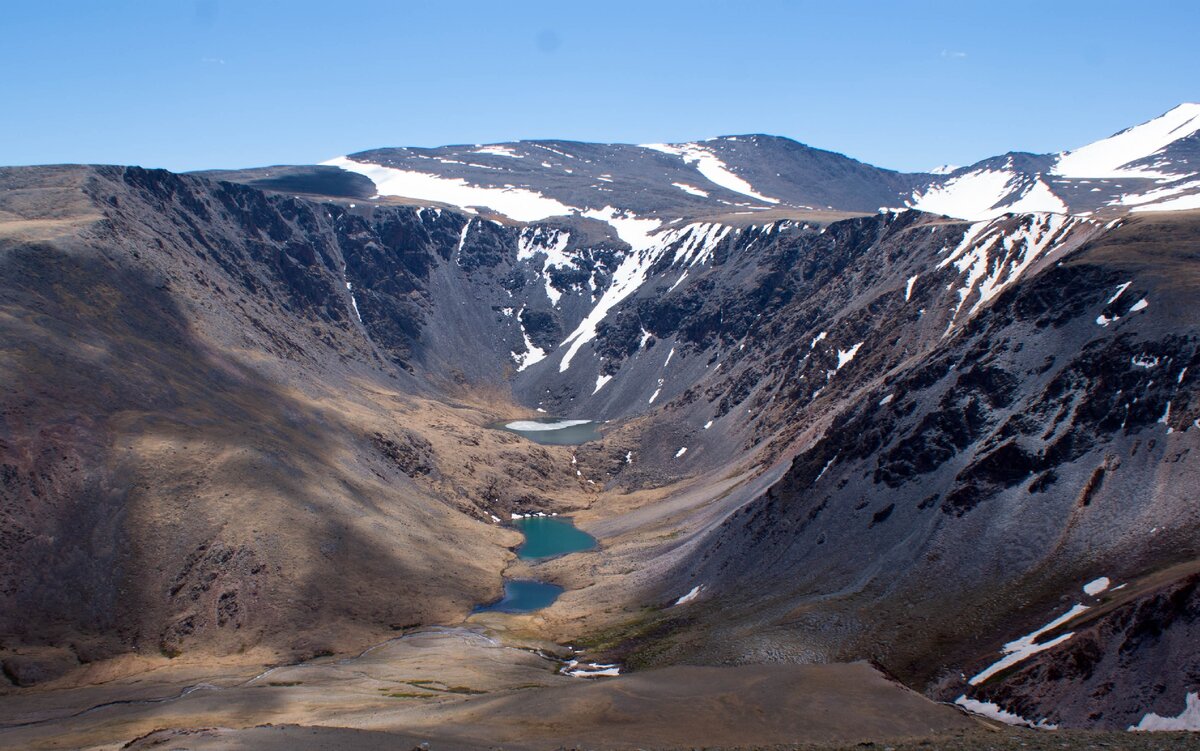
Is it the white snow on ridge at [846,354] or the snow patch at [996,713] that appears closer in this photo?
the snow patch at [996,713]

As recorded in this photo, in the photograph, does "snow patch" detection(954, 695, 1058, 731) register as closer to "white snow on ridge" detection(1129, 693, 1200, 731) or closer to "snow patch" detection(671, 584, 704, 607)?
"white snow on ridge" detection(1129, 693, 1200, 731)

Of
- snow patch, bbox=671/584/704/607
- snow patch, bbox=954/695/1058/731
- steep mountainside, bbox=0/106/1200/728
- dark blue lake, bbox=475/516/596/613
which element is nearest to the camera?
snow patch, bbox=954/695/1058/731

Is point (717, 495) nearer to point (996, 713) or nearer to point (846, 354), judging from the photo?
point (846, 354)

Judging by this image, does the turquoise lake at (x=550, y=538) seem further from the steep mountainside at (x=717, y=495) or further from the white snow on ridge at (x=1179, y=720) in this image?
the white snow on ridge at (x=1179, y=720)

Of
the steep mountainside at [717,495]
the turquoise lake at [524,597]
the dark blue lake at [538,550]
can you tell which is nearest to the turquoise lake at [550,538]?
the dark blue lake at [538,550]

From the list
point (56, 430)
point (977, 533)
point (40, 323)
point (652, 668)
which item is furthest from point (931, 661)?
point (40, 323)

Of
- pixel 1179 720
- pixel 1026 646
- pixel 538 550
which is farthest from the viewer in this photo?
pixel 538 550

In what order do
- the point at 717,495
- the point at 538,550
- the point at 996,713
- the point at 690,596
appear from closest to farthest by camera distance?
1. the point at 996,713
2. the point at 690,596
3. the point at 538,550
4. the point at 717,495

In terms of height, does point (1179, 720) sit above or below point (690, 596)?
above

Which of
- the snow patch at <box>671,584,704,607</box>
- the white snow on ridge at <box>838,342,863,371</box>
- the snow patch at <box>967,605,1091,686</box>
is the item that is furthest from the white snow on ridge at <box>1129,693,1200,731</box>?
the white snow on ridge at <box>838,342,863,371</box>

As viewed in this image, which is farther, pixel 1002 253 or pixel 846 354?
pixel 846 354

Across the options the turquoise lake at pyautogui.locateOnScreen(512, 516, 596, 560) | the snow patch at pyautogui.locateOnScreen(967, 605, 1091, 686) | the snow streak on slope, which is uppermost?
the snow streak on slope

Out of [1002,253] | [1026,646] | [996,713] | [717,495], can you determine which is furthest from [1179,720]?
[1002,253]
